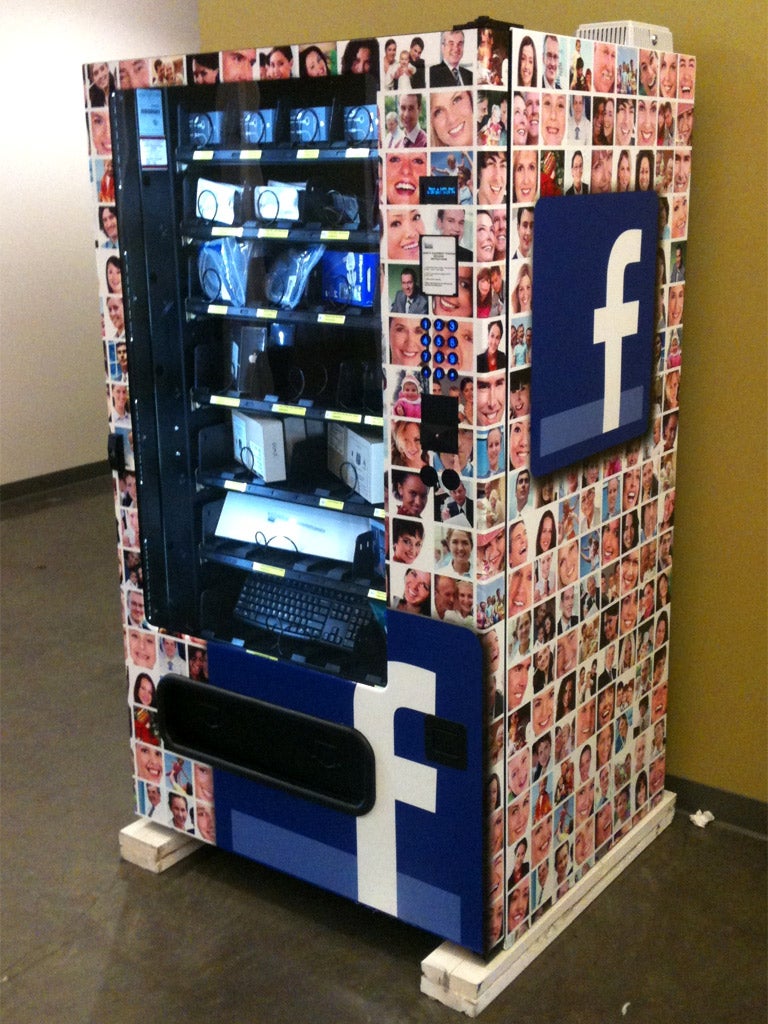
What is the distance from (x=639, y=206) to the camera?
8.49 ft

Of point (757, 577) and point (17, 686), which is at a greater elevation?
point (757, 577)

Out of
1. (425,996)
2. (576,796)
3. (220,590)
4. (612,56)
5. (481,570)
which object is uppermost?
(612,56)

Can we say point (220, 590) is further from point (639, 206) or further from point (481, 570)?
point (639, 206)

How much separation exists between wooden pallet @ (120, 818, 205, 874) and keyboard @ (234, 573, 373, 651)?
63cm

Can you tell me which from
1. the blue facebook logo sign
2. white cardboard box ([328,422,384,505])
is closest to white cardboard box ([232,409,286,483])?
white cardboard box ([328,422,384,505])

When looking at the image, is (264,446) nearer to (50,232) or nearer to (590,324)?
(590,324)

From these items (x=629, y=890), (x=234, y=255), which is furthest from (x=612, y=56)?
(x=629, y=890)

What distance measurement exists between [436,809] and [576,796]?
453 millimetres

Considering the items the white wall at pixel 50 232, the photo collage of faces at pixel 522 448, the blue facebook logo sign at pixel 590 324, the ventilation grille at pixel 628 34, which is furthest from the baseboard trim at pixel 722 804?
the white wall at pixel 50 232

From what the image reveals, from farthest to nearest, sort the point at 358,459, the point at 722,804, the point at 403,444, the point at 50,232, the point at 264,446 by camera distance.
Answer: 1. the point at 50,232
2. the point at 722,804
3. the point at 264,446
4. the point at 358,459
5. the point at 403,444

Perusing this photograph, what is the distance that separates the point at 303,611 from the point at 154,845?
76cm

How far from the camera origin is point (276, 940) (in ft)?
8.99

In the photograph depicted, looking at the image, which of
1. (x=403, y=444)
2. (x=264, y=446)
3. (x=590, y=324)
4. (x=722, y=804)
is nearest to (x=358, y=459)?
(x=264, y=446)

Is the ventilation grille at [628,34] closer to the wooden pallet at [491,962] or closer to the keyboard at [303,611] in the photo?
the keyboard at [303,611]
